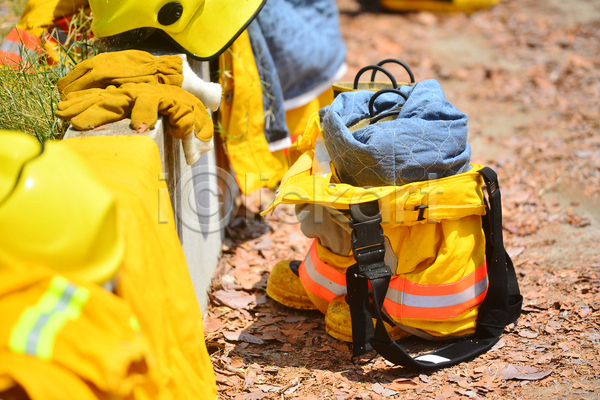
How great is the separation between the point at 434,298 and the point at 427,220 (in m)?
0.36

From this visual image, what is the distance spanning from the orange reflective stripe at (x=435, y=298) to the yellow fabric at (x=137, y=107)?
107 centimetres

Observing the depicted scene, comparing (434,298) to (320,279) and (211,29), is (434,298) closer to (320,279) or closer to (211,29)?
(320,279)

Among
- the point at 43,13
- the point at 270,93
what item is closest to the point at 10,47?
the point at 43,13

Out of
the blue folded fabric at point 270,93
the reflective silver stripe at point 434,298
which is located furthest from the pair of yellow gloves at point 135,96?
the reflective silver stripe at point 434,298

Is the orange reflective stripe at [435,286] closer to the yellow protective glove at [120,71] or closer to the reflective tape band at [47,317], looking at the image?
the yellow protective glove at [120,71]

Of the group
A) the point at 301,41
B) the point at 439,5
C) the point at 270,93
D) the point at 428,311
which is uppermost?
the point at 439,5

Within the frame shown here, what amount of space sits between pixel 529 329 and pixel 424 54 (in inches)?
186

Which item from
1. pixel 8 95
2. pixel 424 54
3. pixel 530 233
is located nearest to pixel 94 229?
pixel 8 95

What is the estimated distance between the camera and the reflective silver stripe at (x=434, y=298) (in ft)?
7.15

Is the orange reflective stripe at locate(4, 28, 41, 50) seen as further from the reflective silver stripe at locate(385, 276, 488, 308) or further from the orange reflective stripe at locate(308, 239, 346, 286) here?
the reflective silver stripe at locate(385, 276, 488, 308)

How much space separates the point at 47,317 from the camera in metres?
1.15

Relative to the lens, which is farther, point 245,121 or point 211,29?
point 245,121

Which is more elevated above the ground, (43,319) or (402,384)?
(43,319)

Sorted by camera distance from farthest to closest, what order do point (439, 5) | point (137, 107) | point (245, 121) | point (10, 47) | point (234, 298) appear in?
point (439, 5) → point (245, 121) → point (234, 298) → point (10, 47) → point (137, 107)
